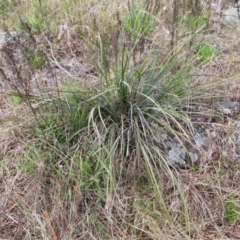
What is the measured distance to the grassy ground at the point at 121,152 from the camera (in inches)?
79.3

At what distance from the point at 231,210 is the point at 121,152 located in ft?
2.10

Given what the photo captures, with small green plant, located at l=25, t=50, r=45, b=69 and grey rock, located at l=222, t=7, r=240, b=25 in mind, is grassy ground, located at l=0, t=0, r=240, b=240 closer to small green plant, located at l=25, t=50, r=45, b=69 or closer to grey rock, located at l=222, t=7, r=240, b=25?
small green plant, located at l=25, t=50, r=45, b=69

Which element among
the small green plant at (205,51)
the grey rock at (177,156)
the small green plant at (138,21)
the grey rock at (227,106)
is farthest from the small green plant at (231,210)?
the small green plant at (138,21)

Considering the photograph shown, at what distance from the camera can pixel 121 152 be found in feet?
6.86

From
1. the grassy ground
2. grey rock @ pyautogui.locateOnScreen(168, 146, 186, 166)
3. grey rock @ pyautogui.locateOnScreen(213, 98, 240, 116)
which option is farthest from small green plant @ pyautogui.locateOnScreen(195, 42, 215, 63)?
grey rock @ pyautogui.locateOnScreen(168, 146, 186, 166)

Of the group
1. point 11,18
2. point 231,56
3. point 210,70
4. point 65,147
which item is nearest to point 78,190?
point 65,147

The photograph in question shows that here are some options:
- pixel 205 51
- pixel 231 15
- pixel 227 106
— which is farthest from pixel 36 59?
Answer: pixel 231 15

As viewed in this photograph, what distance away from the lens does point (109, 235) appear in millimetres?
1980

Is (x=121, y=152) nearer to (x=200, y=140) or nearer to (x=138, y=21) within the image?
(x=200, y=140)

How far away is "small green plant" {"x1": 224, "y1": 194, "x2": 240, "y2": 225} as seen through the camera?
2.04m

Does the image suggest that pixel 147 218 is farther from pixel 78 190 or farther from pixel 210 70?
pixel 210 70

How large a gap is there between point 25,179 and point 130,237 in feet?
2.09

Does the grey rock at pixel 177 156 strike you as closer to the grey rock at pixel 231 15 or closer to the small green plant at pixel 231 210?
the small green plant at pixel 231 210

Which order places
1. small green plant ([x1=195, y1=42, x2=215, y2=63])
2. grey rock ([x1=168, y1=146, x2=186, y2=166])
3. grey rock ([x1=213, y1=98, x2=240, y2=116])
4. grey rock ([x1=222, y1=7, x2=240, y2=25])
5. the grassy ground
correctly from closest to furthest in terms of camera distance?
the grassy ground
grey rock ([x1=168, y1=146, x2=186, y2=166])
grey rock ([x1=213, y1=98, x2=240, y2=116])
small green plant ([x1=195, y1=42, x2=215, y2=63])
grey rock ([x1=222, y1=7, x2=240, y2=25])
